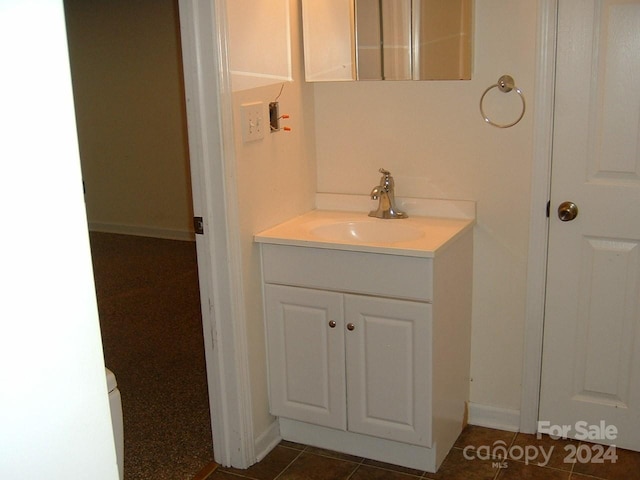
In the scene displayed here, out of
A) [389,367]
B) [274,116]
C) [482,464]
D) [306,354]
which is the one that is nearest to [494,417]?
[482,464]

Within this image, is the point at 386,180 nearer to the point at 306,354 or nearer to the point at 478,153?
the point at 478,153

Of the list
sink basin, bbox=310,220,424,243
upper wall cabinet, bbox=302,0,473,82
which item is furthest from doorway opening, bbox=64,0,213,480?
upper wall cabinet, bbox=302,0,473,82

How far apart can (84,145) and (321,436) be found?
3984 millimetres

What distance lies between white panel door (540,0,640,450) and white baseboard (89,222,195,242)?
3425 millimetres

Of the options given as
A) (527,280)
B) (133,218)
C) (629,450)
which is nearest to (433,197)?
(527,280)

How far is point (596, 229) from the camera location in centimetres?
251

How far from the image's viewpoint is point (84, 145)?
5.95 metres

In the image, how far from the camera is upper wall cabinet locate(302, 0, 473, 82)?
252 centimetres

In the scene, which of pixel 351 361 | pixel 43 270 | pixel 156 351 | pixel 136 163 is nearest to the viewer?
pixel 43 270

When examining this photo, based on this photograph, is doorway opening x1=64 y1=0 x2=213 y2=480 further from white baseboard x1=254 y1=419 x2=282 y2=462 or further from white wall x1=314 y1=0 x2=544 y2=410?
white wall x1=314 y1=0 x2=544 y2=410

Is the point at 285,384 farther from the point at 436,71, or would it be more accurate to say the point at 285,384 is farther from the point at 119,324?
the point at 119,324

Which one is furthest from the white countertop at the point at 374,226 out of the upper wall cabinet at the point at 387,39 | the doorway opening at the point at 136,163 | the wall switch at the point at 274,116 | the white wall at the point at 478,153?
the doorway opening at the point at 136,163

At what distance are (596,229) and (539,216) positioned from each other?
0.62 ft

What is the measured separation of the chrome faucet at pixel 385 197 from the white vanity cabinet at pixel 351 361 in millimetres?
422
